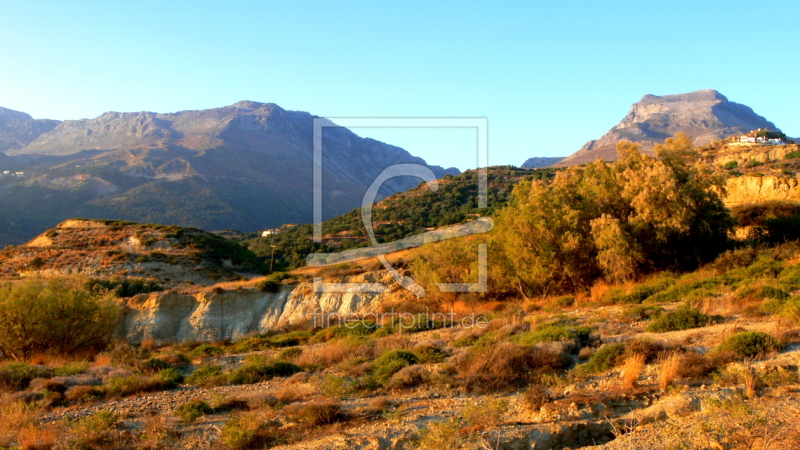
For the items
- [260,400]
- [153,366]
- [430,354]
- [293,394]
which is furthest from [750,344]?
[153,366]

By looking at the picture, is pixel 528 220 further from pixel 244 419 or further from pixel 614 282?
pixel 244 419

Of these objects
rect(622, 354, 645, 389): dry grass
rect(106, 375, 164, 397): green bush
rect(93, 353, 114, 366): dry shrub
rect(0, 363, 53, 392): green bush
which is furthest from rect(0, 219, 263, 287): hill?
rect(622, 354, 645, 389): dry grass

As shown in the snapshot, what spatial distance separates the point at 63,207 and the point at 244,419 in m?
112

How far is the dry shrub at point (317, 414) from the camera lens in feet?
29.7

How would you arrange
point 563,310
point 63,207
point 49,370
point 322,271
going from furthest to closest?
point 63,207
point 322,271
point 563,310
point 49,370

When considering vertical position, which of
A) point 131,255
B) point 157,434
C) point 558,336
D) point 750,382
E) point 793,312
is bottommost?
point 131,255

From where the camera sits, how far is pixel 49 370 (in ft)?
45.7

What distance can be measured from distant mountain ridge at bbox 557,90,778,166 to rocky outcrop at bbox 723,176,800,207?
67029mm

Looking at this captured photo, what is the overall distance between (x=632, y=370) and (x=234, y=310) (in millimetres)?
24377

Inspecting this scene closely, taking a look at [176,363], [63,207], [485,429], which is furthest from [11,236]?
[485,429]

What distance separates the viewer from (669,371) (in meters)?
9.35

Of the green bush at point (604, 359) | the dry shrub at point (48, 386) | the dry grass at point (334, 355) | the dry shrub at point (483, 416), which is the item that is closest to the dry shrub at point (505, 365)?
the green bush at point (604, 359)

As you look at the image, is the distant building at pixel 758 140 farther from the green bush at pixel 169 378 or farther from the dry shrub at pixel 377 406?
the green bush at pixel 169 378

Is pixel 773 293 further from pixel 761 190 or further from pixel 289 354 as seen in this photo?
pixel 761 190
